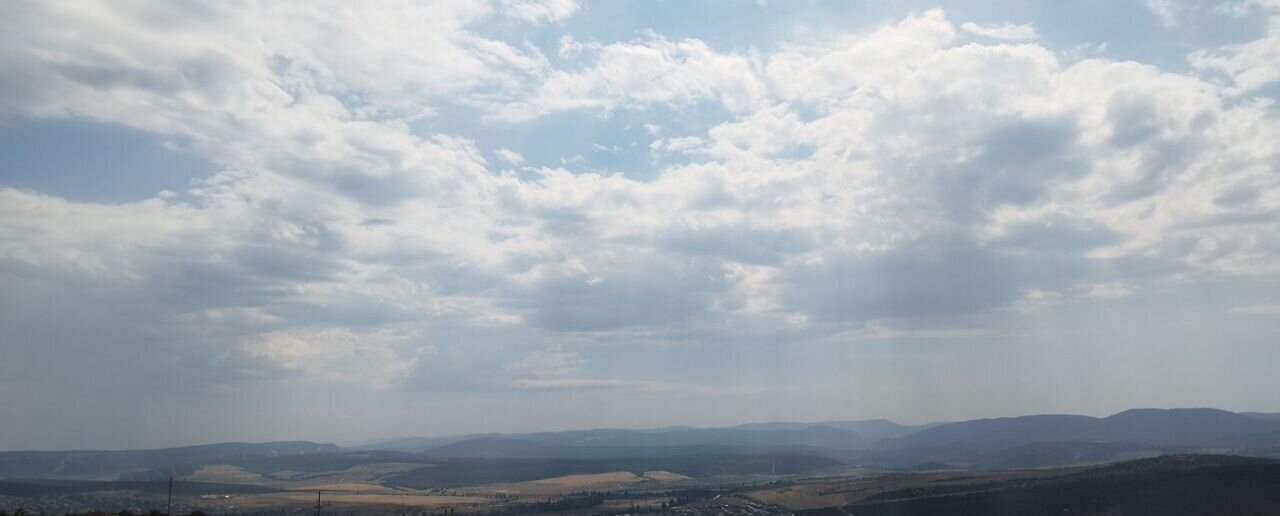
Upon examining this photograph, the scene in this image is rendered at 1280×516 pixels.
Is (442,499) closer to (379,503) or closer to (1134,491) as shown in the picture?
(379,503)

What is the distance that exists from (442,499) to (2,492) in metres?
83.3

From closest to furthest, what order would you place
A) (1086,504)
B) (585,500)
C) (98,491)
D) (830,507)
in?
(1086,504) → (830,507) → (585,500) → (98,491)

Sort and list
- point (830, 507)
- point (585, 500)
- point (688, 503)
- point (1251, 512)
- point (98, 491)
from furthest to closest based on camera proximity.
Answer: point (98, 491), point (585, 500), point (688, 503), point (830, 507), point (1251, 512)

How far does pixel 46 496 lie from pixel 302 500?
1804 inches

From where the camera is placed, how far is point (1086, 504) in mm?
103812

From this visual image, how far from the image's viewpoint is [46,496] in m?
174

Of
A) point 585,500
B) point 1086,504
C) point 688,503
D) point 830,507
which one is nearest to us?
point 1086,504

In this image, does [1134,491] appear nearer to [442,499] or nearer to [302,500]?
[442,499]

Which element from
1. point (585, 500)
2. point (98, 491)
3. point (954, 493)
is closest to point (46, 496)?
point (98, 491)

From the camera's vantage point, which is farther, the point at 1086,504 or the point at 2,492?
the point at 2,492

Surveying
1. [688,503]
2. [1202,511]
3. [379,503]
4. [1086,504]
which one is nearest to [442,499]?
[379,503]

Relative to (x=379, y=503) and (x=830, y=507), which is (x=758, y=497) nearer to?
(x=830, y=507)

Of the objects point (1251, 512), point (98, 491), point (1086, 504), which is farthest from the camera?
point (98, 491)

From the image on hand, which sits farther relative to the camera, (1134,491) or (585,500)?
(585,500)
